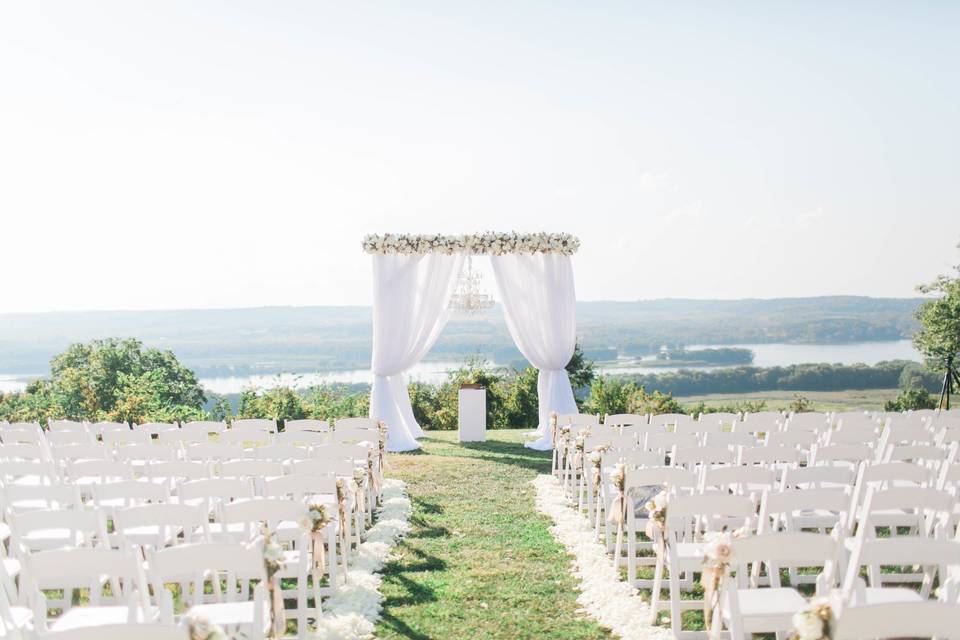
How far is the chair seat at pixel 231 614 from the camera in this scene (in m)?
3.76

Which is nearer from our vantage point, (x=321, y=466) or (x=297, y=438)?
(x=321, y=466)

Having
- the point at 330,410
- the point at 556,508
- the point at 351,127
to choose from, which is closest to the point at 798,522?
the point at 556,508

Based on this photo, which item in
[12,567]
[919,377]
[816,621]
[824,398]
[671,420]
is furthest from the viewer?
[919,377]

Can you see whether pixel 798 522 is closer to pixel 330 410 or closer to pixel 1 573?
pixel 1 573

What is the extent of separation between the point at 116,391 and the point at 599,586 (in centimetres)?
1132

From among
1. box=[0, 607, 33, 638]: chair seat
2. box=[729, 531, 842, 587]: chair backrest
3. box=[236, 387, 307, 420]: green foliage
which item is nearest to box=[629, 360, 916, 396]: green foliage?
box=[236, 387, 307, 420]: green foliage

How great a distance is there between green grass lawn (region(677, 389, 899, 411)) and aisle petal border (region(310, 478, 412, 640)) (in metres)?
10.5

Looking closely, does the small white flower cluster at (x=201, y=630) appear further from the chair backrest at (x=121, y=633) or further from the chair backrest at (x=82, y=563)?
the chair backrest at (x=82, y=563)

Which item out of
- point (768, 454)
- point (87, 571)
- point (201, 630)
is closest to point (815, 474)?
point (768, 454)

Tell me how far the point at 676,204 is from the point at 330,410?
23391 millimetres

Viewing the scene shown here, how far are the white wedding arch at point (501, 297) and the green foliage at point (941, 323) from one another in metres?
7.66

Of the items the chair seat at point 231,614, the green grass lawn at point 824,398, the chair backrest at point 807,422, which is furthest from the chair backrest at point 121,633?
the green grass lawn at point 824,398

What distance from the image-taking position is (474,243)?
12.4m

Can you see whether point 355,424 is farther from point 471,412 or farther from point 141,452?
point 471,412
